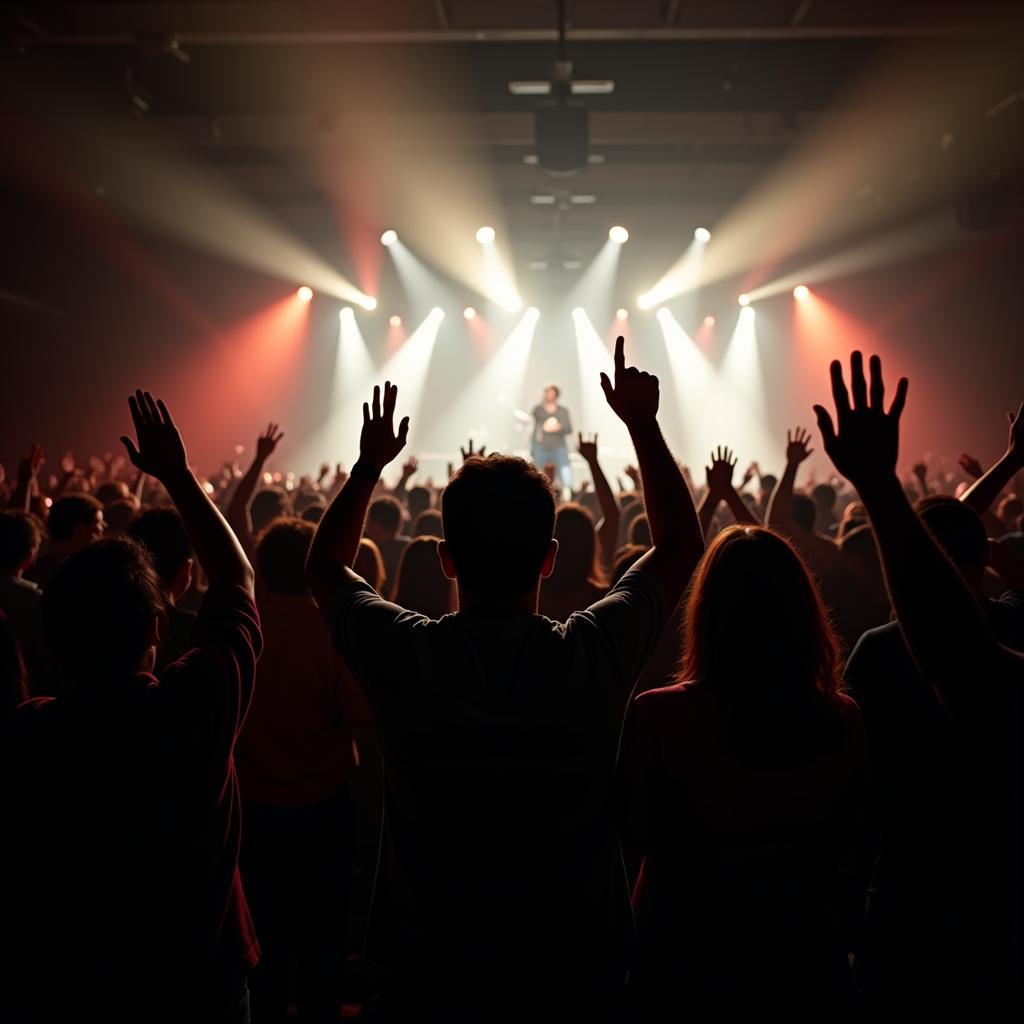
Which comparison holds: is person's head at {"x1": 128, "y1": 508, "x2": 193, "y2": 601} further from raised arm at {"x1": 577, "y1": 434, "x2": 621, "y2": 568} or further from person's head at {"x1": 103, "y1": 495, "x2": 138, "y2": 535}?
raised arm at {"x1": 577, "y1": 434, "x2": 621, "y2": 568}

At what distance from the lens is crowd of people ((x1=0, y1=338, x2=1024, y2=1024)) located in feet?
4.20

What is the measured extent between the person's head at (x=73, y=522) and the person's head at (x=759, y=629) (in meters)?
2.87

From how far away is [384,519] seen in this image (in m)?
4.69

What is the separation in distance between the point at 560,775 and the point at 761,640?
505 millimetres

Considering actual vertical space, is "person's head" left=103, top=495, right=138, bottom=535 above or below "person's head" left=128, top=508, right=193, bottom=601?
above

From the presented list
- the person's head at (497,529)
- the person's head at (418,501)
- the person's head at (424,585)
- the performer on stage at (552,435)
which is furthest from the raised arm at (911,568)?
the performer on stage at (552,435)

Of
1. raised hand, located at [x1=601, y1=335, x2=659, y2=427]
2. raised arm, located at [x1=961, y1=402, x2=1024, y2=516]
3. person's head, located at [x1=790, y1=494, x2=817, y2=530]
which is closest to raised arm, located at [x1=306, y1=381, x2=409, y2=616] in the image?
raised hand, located at [x1=601, y1=335, x2=659, y2=427]

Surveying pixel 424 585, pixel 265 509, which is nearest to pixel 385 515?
pixel 265 509

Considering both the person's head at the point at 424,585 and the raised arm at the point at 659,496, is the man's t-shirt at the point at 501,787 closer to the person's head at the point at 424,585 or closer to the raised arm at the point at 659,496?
the raised arm at the point at 659,496

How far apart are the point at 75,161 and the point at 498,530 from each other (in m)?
13.5

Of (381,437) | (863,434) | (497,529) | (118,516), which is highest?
(118,516)

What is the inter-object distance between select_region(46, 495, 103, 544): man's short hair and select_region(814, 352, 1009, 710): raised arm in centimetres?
326

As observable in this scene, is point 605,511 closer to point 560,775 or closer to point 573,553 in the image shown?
point 573,553

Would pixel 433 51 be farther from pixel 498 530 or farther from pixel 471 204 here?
pixel 498 530
